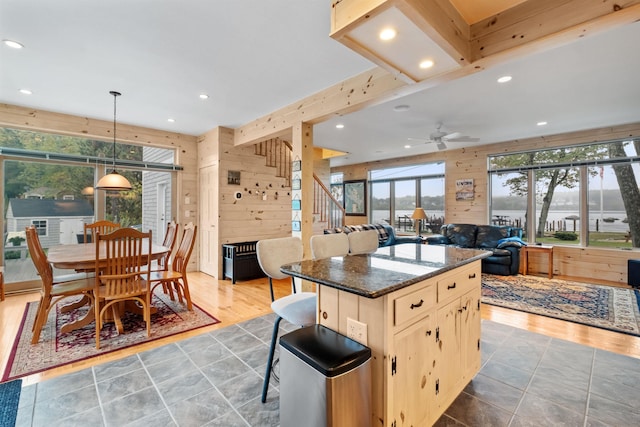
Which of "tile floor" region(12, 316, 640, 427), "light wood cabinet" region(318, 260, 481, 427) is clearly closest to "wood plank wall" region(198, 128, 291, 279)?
"tile floor" region(12, 316, 640, 427)

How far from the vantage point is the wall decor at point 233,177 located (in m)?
5.38

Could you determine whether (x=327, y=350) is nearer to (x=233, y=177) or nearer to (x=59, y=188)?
(x=233, y=177)

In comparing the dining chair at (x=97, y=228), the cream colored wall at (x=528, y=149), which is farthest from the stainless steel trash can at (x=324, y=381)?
the cream colored wall at (x=528, y=149)

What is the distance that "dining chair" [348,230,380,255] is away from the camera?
9.05 ft

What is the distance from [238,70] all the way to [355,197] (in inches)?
263

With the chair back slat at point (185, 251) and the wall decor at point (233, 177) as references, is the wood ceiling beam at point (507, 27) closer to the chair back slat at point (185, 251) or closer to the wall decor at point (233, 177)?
the chair back slat at point (185, 251)

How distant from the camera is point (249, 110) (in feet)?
14.5

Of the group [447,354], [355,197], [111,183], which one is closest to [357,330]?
[447,354]

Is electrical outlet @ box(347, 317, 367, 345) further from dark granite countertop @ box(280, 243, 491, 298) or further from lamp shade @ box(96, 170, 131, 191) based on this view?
lamp shade @ box(96, 170, 131, 191)

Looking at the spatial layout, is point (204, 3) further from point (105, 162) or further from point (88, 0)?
point (105, 162)

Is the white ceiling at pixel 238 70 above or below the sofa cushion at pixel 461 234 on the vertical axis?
above

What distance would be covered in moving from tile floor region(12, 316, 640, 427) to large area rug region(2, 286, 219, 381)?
345mm

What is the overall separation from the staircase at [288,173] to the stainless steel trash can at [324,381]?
4.95 m

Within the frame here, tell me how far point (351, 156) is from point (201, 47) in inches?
221
